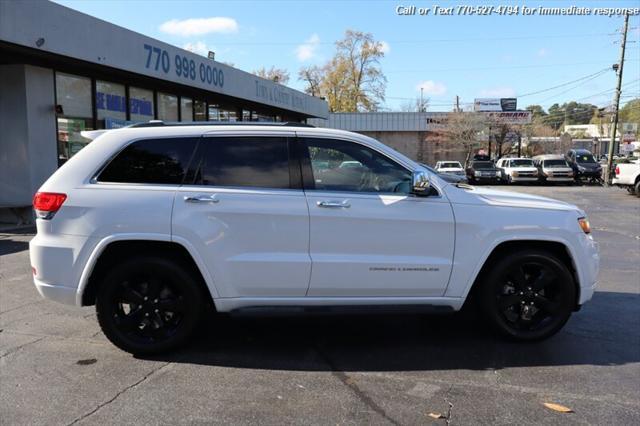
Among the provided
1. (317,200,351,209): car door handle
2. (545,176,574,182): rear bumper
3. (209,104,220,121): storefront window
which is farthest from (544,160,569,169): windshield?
(317,200,351,209): car door handle

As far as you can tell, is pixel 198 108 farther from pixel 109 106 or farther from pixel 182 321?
pixel 182 321

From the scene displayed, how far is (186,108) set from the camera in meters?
17.7

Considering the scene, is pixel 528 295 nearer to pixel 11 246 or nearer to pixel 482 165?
pixel 11 246

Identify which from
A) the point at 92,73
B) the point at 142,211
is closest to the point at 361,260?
the point at 142,211

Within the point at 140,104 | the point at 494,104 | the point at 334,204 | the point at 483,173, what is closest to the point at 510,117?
the point at 494,104

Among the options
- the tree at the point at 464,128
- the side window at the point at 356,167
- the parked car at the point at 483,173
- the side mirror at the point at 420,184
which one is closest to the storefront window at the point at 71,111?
the side window at the point at 356,167

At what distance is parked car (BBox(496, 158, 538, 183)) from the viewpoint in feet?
110

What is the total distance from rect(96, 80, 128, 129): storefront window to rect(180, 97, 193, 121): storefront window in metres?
3.00

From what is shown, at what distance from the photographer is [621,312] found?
5758 millimetres

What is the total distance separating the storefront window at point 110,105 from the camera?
13602 mm

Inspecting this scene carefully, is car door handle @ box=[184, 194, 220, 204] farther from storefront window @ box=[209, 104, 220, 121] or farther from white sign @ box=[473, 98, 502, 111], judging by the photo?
white sign @ box=[473, 98, 502, 111]

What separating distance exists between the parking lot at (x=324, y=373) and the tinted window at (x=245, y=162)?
149 cm

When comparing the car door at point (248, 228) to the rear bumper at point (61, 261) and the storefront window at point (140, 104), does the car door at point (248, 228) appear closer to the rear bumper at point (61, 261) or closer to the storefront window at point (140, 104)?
the rear bumper at point (61, 261)

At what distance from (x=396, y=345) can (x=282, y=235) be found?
1490mm
